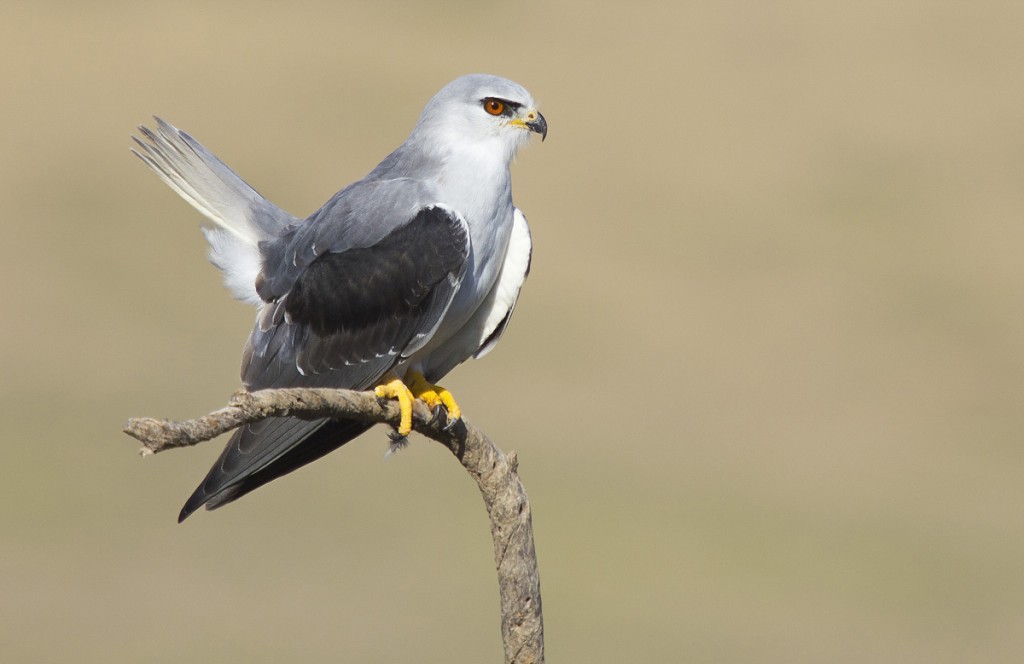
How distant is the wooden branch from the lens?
150 inches

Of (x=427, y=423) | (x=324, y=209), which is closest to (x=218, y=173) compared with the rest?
(x=324, y=209)

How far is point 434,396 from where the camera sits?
20.7 ft

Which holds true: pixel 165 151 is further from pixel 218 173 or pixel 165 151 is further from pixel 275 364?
pixel 275 364

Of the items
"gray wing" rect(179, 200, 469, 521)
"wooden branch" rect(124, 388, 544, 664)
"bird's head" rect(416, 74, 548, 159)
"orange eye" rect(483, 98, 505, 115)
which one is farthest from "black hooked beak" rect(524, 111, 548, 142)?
"wooden branch" rect(124, 388, 544, 664)

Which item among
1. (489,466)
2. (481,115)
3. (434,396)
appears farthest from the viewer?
(481,115)

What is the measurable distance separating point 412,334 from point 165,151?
196 cm

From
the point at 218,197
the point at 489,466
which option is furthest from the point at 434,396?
the point at 218,197

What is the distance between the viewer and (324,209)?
21.2ft

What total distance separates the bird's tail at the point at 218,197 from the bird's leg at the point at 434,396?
103 cm

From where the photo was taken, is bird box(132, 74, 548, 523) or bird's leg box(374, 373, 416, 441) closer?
bird's leg box(374, 373, 416, 441)

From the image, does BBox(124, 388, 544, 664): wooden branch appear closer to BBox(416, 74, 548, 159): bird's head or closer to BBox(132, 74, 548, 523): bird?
BBox(132, 74, 548, 523): bird

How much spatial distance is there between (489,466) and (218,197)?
2551mm

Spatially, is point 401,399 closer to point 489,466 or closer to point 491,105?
point 489,466

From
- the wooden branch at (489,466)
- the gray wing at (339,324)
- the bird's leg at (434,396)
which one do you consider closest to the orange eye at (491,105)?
the gray wing at (339,324)
